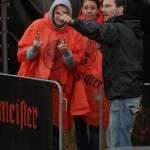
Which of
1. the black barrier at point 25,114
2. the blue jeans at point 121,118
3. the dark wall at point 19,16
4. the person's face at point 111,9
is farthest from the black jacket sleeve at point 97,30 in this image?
the dark wall at point 19,16

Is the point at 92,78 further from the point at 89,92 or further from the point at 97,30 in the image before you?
the point at 97,30

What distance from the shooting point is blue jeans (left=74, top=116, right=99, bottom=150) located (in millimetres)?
7262

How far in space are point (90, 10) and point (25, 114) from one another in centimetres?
140

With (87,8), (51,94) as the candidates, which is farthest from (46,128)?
(87,8)

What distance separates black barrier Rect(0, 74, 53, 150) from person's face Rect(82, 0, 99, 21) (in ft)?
3.55

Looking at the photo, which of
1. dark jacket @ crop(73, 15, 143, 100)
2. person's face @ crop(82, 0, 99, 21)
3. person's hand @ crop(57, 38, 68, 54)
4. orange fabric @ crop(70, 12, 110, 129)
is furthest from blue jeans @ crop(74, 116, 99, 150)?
dark jacket @ crop(73, 15, 143, 100)

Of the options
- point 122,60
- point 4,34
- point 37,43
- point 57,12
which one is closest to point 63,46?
point 37,43

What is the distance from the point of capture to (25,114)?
657cm

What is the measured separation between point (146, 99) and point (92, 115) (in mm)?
671

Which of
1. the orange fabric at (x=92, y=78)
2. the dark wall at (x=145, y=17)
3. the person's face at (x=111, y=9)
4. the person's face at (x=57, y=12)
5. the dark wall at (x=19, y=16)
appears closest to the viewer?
the person's face at (x=111, y=9)

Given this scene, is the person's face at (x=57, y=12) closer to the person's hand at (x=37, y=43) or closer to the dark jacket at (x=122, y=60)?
the person's hand at (x=37, y=43)

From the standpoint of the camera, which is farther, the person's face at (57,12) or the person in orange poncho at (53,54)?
the person in orange poncho at (53,54)

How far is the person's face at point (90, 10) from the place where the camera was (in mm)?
7066

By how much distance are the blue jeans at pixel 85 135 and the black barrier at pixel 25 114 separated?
2.83ft
